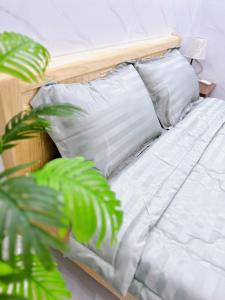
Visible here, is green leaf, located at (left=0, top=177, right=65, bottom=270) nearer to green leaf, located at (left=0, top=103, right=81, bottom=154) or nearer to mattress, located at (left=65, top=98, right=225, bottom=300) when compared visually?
green leaf, located at (left=0, top=103, right=81, bottom=154)

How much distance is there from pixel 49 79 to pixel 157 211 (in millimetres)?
693

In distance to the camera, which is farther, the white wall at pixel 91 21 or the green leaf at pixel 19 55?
the white wall at pixel 91 21

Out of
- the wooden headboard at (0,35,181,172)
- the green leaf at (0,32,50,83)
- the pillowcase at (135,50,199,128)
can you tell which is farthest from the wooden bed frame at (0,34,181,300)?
the green leaf at (0,32,50,83)

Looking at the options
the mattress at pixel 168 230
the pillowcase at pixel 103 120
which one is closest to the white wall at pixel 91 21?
the pillowcase at pixel 103 120

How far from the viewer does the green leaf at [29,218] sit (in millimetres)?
330

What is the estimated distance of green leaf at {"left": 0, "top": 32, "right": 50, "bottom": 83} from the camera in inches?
19.4

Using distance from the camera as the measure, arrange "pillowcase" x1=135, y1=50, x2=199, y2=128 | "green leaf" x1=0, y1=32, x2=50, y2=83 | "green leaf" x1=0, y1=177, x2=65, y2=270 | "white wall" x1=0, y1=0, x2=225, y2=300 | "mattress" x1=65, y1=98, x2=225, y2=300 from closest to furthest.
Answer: "green leaf" x1=0, y1=177, x2=65, y2=270, "green leaf" x1=0, y1=32, x2=50, y2=83, "mattress" x1=65, y1=98, x2=225, y2=300, "white wall" x1=0, y1=0, x2=225, y2=300, "pillowcase" x1=135, y1=50, x2=199, y2=128

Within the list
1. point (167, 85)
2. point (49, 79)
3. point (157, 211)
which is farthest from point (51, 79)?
point (167, 85)

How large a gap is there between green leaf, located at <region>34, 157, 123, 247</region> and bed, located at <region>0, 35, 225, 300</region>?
0.47 metres

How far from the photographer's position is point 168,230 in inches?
37.2

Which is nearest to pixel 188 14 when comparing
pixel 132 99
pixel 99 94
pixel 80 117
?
pixel 132 99

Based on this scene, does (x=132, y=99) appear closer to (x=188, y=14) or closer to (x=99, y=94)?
(x=99, y=94)

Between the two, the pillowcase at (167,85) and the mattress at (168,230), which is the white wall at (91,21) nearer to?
the pillowcase at (167,85)

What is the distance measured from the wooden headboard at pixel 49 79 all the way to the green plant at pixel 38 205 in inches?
10.8
